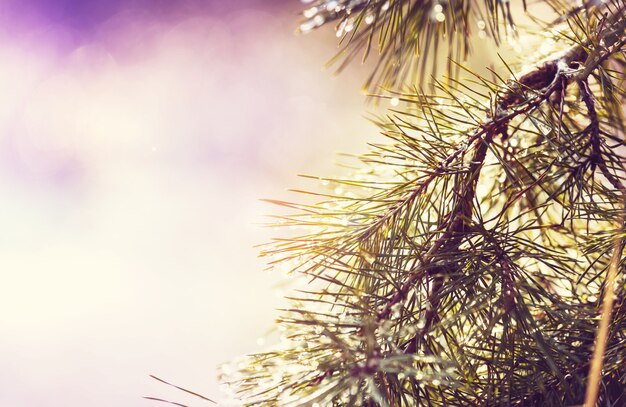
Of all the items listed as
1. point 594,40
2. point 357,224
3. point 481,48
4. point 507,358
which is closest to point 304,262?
point 357,224

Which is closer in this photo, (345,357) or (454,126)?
(345,357)

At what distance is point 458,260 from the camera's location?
37 cm

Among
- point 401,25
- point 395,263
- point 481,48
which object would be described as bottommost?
point 395,263

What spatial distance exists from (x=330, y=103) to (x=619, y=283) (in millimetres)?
3711

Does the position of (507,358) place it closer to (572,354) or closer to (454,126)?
(572,354)

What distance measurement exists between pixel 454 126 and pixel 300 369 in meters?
0.24

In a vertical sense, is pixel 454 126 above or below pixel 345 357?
above

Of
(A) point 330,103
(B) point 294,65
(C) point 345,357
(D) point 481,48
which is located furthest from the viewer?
(B) point 294,65

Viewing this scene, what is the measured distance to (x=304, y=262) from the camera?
419 mm

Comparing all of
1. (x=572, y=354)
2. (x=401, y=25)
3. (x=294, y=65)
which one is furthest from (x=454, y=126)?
(x=294, y=65)

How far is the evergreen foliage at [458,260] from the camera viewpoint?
0.34 meters

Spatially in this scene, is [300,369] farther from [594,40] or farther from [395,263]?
[594,40]

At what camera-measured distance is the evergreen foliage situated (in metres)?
0.34

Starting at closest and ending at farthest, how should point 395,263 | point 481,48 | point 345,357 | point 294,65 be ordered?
1. point 345,357
2. point 395,263
3. point 481,48
4. point 294,65
